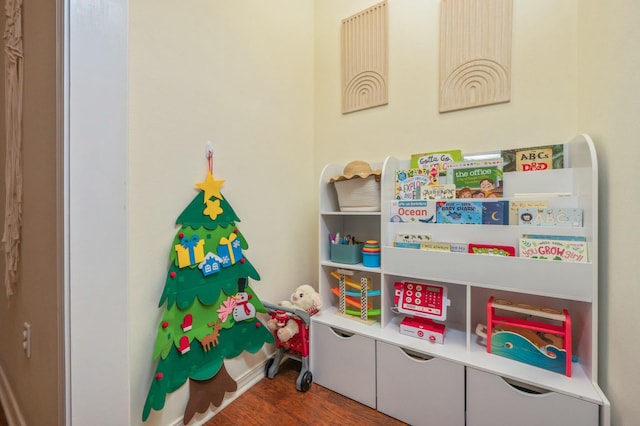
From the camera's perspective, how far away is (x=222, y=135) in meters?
1.33

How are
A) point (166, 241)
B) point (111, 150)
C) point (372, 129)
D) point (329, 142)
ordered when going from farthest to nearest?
1. point (329, 142)
2. point (372, 129)
3. point (166, 241)
4. point (111, 150)

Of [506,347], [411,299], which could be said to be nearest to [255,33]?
[411,299]

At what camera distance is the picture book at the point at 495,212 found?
45.7 inches

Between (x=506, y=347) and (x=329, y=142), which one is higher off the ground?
(x=329, y=142)

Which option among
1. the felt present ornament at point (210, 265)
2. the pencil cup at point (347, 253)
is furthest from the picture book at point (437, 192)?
the felt present ornament at point (210, 265)

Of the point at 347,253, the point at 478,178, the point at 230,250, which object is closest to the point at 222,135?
the point at 230,250

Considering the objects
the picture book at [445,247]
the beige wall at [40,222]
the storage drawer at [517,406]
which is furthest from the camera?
the picture book at [445,247]

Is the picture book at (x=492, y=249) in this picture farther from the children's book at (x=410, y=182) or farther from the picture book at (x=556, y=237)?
the children's book at (x=410, y=182)

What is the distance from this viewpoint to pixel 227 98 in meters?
1.36

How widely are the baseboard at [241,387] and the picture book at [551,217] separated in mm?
1544

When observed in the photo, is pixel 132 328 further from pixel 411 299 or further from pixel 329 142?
pixel 329 142

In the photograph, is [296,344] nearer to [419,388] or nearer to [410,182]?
[419,388]

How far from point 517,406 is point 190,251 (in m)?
1.45

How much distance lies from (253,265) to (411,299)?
2.87ft
